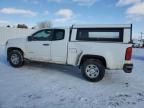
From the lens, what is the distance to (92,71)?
6.59m

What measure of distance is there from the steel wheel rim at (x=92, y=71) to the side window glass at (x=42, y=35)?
215 centimetres

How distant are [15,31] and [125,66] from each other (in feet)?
74.8

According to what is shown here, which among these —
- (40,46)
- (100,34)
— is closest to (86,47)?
(100,34)

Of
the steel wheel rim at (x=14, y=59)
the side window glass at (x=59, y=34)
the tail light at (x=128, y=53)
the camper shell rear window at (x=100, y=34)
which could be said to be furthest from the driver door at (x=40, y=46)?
the tail light at (x=128, y=53)

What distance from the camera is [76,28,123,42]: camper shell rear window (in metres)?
6.38

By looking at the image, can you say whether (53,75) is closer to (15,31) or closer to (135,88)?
(135,88)

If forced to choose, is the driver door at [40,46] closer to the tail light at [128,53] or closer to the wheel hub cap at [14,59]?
the wheel hub cap at [14,59]

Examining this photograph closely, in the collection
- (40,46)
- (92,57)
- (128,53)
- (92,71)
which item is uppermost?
(40,46)

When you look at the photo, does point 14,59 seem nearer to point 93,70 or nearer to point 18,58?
point 18,58

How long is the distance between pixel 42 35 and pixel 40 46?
1.65 ft

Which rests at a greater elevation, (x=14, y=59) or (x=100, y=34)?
(x=100, y=34)

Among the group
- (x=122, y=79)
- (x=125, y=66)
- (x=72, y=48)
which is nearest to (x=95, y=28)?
(x=72, y=48)

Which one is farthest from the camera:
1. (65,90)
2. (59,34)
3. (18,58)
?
(18,58)

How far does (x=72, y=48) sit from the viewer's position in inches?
273
